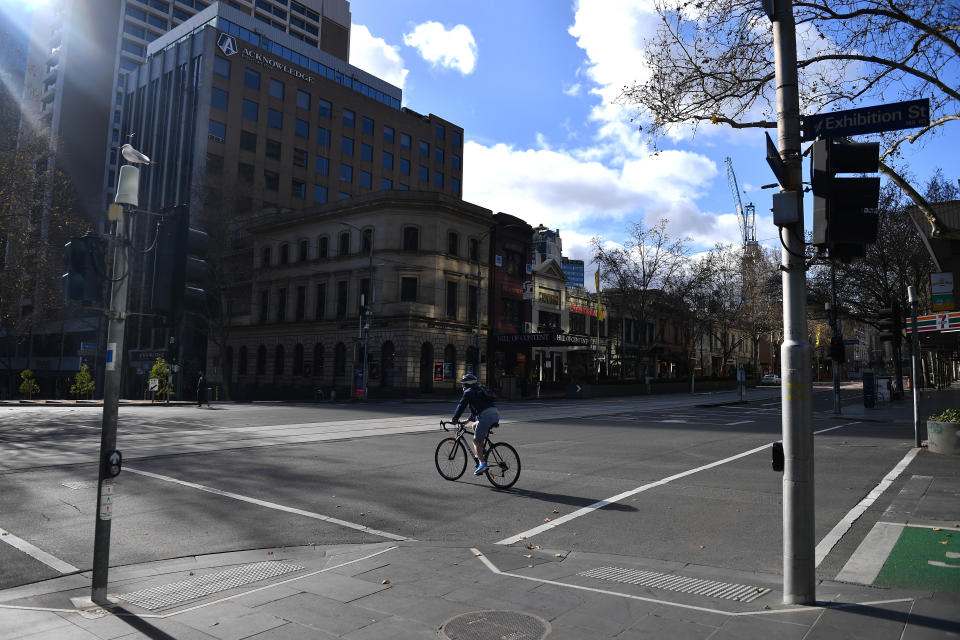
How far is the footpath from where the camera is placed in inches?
166

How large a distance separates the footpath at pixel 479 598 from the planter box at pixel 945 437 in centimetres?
899

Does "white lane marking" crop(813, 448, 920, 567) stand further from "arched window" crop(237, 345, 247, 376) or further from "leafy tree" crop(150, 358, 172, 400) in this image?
"arched window" crop(237, 345, 247, 376)

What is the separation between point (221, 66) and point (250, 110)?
433cm

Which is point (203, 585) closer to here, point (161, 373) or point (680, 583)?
point (680, 583)

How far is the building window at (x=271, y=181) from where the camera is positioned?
194 ft

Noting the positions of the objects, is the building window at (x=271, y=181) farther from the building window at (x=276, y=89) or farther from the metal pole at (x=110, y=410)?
the metal pole at (x=110, y=410)

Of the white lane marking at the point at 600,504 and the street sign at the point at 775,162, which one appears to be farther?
the white lane marking at the point at 600,504

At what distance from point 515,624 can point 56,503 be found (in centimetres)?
758

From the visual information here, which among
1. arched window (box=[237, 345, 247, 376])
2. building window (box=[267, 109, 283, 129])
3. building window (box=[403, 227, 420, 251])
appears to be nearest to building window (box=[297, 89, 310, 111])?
building window (box=[267, 109, 283, 129])

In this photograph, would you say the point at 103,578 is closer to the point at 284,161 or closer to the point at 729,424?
the point at 729,424

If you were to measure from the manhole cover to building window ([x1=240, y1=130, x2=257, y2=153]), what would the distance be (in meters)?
59.9

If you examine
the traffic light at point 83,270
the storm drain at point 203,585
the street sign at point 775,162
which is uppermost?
the street sign at point 775,162

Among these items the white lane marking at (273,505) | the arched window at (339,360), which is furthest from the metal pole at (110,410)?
the arched window at (339,360)

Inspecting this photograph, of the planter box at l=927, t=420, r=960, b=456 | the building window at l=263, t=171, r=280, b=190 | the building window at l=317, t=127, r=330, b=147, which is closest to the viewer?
the planter box at l=927, t=420, r=960, b=456
